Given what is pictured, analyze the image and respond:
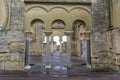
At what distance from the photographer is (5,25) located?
9445 millimetres

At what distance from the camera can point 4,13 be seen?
9.48 metres

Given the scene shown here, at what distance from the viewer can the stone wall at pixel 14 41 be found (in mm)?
9352

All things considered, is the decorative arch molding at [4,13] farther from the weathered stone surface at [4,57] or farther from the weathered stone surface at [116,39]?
the weathered stone surface at [116,39]

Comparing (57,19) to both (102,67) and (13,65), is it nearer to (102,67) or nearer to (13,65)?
(13,65)

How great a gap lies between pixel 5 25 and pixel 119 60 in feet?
17.7

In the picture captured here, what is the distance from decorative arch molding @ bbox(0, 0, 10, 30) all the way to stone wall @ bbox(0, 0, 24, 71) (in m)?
0.19

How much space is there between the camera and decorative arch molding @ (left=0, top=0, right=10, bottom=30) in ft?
30.9

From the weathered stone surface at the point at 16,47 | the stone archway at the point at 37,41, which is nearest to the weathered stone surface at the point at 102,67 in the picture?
the weathered stone surface at the point at 16,47

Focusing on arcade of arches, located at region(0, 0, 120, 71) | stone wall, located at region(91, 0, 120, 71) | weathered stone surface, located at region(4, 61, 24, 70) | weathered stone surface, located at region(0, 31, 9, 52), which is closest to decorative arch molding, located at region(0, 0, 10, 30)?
arcade of arches, located at region(0, 0, 120, 71)

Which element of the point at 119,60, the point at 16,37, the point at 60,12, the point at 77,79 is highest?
the point at 60,12

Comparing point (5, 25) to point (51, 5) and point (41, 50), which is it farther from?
point (41, 50)

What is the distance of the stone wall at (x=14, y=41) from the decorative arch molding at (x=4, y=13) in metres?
0.19

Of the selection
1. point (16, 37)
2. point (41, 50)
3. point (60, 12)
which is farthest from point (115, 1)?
point (41, 50)

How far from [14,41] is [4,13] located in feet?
4.59
